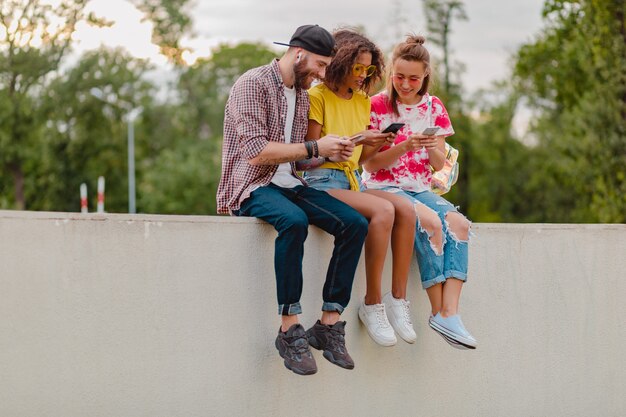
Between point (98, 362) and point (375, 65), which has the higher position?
point (375, 65)

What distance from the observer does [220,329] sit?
4043 mm

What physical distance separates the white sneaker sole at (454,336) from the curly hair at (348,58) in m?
1.16

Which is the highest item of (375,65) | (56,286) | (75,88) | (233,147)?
(75,88)

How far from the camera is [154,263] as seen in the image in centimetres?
392

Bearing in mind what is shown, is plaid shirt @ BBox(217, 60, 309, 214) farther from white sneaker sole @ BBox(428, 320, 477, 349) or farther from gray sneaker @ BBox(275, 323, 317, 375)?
white sneaker sole @ BBox(428, 320, 477, 349)

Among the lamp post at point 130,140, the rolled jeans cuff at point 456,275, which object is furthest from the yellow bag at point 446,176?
the lamp post at point 130,140

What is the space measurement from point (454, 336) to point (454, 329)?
32 mm

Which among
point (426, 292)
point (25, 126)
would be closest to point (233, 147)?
point (426, 292)

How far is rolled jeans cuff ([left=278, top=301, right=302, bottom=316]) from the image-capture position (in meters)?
3.94

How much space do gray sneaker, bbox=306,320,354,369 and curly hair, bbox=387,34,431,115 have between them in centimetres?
124

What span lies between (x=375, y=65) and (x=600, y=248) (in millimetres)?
1768

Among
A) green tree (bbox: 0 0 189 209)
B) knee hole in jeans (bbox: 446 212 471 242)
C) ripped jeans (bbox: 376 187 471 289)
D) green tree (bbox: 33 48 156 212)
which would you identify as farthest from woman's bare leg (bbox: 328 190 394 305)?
green tree (bbox: 33 48 156 212)

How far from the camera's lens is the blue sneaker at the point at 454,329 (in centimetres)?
427

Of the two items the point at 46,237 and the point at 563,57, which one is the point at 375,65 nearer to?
the point at 46,237
